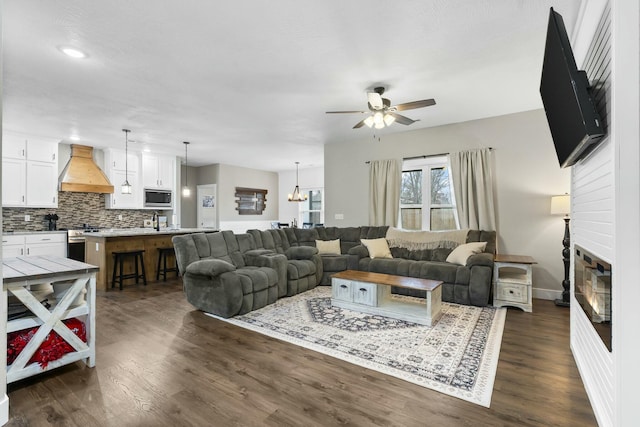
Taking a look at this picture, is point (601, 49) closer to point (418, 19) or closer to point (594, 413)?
point (418, 19)

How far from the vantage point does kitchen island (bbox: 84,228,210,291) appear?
198 inches

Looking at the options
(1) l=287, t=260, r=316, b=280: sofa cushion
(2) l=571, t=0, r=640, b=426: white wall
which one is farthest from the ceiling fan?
(1) l=287, t=260, r=316, b=280: sofa cushion

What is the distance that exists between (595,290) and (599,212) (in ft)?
1.56

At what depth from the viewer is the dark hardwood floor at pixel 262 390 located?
5.95ft

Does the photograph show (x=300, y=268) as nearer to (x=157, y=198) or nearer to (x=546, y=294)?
(x=546, y=294)

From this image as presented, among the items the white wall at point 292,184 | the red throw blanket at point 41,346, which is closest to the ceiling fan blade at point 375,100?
the red throw blanket at point 41,346

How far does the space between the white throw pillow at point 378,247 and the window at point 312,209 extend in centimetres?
461

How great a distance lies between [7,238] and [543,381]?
24.8ft

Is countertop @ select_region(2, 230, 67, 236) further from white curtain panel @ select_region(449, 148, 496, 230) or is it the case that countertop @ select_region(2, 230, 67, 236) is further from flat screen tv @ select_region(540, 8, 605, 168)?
flat screen tv @ select_region(540, 8, 605, 168)

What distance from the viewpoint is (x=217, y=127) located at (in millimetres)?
5312

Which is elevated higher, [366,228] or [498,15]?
[498,15]

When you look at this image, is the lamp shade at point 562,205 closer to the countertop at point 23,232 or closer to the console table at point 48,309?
the console table at point 48,309

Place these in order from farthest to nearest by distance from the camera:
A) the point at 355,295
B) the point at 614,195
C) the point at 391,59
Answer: the point at 355,295 → the point at 391,59 → the point at 614,195

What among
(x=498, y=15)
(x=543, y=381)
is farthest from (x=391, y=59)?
(x=543, y=381)
